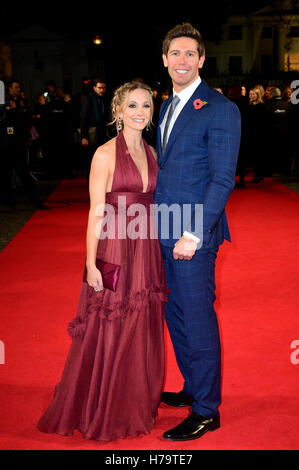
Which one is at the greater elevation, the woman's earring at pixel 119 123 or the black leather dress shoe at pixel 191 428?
the woman's earring at pixel 119 123

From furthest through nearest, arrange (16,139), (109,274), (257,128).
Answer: (257,128) < (16,139) < (109,274)

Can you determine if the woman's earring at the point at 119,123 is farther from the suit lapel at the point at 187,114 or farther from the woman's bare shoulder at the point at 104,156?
the suit lapel at the point at 187,114

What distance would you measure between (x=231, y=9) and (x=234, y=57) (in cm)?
1079

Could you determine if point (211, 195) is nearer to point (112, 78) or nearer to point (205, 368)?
point (205, 368)

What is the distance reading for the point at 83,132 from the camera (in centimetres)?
987

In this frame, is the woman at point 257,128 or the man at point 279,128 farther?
the man at point 279,128

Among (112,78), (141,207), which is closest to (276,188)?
(141,207)

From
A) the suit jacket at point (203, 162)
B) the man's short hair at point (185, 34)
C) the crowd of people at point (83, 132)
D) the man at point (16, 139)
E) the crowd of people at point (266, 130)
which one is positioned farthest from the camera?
the crowd of people at point (266, 130)

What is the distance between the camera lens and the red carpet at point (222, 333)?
298 centimetres

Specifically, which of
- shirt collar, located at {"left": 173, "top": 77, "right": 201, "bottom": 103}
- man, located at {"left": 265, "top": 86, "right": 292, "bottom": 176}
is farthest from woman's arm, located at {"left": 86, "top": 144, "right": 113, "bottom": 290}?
man, located at {"left": 265, "top": 86, "right": 292, "bottom": 176}

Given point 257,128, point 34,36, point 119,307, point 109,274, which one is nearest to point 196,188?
point 109,274

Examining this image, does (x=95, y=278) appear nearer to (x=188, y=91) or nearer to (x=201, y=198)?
(x=201, y=198)

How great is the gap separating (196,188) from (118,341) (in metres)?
0.84

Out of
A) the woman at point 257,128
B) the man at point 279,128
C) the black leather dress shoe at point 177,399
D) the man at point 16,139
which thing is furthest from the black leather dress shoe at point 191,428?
the man at point 279,128
